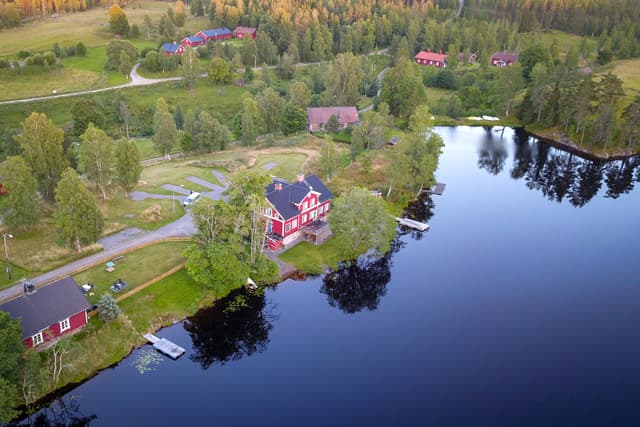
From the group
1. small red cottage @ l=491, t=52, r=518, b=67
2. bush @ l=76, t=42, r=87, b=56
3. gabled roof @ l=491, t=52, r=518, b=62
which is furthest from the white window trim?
gabled roof @ l=491, t=52, r=518, b=62

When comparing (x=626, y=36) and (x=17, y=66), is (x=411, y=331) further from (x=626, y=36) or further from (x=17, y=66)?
(x=626, y=36)

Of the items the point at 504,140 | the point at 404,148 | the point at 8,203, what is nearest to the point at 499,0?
the point at 504,140

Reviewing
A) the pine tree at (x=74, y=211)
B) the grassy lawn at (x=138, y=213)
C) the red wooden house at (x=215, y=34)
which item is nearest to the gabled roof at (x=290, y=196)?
the grassy lawn at (x=138, y=213)

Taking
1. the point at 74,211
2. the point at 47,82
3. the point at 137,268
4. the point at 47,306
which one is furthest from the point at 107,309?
the point at 47,82

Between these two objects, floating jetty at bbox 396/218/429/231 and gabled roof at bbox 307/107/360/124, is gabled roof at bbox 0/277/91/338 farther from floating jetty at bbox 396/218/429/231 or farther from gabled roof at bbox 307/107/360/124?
gabled roof at bbox 307/107/360/124

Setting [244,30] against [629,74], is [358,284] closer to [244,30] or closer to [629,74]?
[629,74]

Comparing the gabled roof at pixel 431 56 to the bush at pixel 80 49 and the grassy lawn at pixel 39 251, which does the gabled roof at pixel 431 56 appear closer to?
the bush at pixel 80 49
